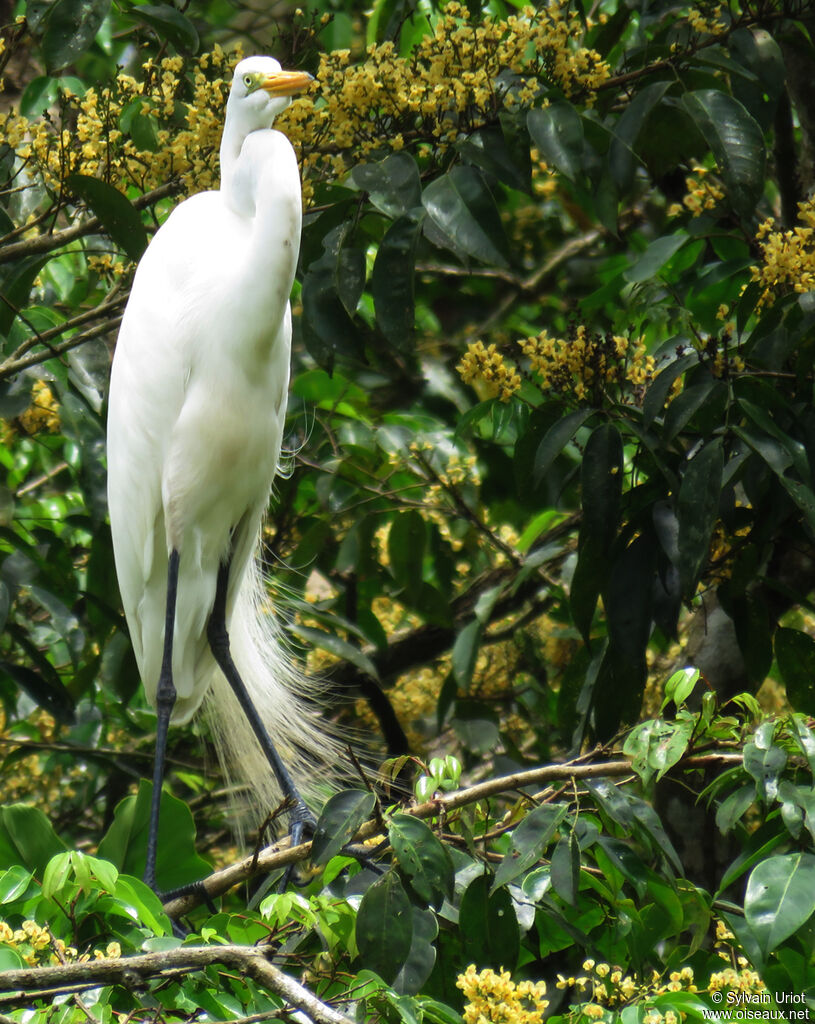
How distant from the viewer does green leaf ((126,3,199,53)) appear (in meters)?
2.12

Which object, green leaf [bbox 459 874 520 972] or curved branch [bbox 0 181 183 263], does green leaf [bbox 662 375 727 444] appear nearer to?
green leaf [bbox 459 874 520 972]

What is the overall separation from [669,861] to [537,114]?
42.3 inches

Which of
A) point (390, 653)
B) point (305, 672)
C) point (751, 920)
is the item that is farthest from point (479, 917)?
point (390, 653)

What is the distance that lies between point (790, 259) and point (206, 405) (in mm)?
1024

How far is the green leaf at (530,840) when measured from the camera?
4.38ft

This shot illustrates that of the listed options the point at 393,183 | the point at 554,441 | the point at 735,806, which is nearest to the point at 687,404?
the point at 554,441

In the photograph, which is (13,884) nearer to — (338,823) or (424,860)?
(338,823)

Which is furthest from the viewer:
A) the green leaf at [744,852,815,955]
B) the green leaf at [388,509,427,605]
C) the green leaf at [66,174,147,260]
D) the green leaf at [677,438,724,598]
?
the green leaf at [388,509,427,605]

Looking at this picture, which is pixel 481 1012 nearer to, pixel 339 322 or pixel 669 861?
pixel 669 861

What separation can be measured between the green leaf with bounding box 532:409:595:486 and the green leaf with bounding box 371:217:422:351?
0.27 meters

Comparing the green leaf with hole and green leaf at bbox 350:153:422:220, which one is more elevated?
green leaf at bbox 350:153:422:220

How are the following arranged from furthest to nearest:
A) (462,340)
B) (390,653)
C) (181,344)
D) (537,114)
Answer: (462,340)
(390,653)
(181,344)
(537,114)

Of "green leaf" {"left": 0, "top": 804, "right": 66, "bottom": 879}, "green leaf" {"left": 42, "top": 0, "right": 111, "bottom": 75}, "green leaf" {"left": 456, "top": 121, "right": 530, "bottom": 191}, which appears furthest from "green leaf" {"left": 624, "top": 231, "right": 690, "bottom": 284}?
"green leaf" {"left": 0, "top": 804, "right": 66, "bottom": 879}

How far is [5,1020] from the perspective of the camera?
3.43ft
